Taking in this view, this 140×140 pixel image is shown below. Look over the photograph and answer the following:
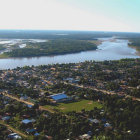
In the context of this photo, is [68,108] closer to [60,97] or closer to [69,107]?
[69,107]

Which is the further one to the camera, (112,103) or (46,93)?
(46,93)

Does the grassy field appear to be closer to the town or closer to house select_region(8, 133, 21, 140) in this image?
the town

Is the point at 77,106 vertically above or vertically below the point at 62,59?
below

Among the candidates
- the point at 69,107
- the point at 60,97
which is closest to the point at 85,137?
the point at 69,107

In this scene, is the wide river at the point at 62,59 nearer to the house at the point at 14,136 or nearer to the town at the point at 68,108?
the town at the point at 68,108

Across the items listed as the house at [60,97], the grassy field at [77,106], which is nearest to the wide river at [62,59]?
the house at [60,97]

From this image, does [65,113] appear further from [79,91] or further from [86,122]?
[79,91]

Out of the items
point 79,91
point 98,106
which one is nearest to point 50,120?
point 98,106
